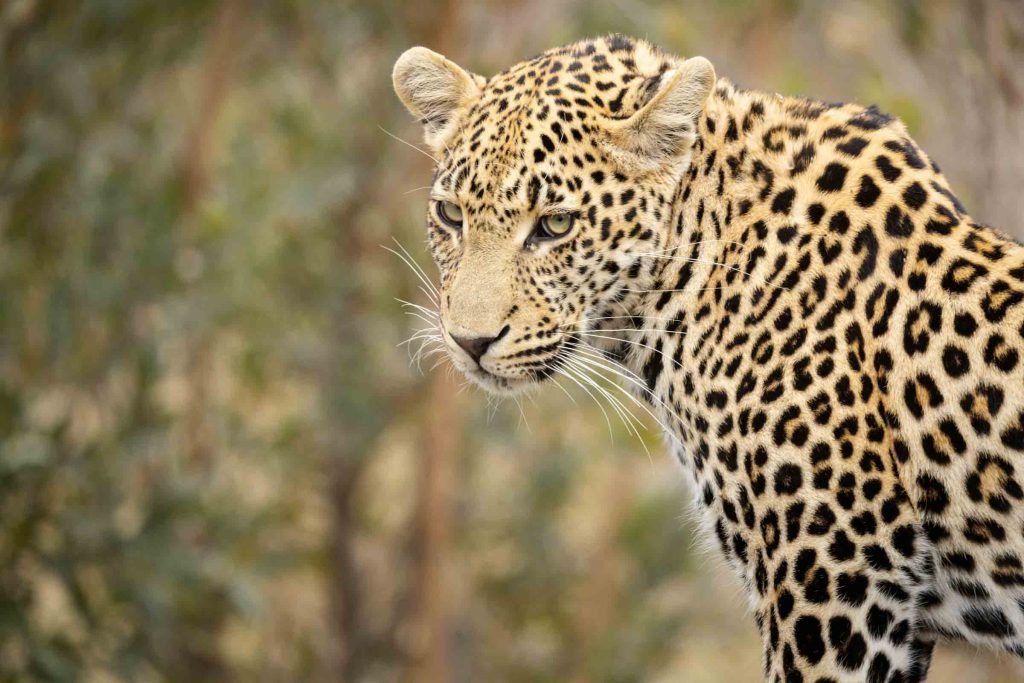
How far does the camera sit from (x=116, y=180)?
13.0 metres

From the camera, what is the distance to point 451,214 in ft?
17.4

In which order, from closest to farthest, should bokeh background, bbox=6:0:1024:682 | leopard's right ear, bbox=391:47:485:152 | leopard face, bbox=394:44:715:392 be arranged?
leopard face, bbox=394:44:715:392 < leopard's right ear, bbox=391:47:485:152 < bokeh background, bbox=6:0:1024:682

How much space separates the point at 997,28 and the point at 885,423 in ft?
20.7

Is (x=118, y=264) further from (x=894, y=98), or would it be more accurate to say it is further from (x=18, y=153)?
(x=894, y=98)

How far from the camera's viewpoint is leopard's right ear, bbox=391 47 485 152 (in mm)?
5488

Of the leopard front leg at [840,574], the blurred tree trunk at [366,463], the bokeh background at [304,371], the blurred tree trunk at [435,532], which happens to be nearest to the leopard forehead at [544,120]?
the leopard front leg at [840,574]

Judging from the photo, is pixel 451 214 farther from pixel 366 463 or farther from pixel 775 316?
pixel 366 463

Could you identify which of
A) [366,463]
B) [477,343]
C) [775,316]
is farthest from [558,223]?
[366,463]

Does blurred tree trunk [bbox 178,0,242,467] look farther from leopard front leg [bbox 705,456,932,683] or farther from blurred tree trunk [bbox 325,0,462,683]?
leopard front leg [bbox 705,456,932,683]

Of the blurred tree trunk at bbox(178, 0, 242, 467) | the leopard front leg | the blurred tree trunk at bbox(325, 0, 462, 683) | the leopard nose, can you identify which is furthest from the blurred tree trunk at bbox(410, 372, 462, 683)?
the leopard front leg

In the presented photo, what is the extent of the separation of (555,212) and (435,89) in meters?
0.85


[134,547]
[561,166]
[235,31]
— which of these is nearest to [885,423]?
[561,166]

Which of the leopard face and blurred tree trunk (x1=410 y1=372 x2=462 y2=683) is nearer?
the leopard face

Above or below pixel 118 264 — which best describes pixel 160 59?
above
